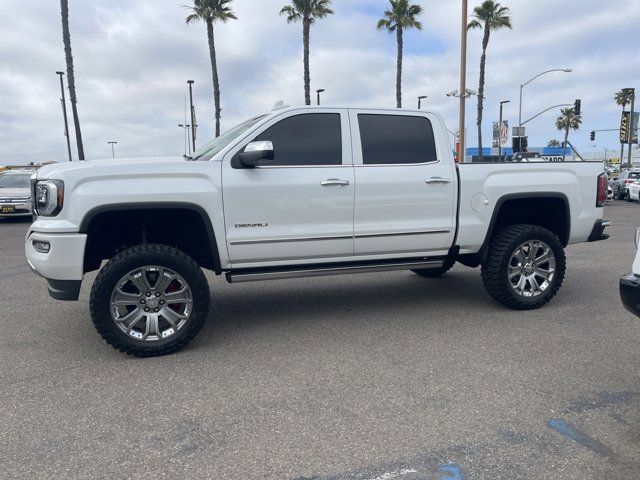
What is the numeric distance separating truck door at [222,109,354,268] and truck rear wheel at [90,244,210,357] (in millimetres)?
474

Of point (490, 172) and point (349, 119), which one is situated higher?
point (349, 119)

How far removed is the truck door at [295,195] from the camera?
178 inches

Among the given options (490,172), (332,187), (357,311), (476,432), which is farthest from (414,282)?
(476,432)

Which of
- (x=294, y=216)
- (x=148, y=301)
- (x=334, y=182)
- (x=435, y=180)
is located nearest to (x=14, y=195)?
(x=148, y=301)

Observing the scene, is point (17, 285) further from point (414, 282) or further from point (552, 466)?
point (552, 466)

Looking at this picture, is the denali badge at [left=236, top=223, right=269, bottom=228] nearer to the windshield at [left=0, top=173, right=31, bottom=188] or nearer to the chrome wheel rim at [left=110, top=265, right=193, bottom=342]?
the chrome wheel rim at [left=110, top=265, right=193, bottom=342]

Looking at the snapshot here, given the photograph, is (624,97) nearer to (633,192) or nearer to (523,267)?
(633,192)

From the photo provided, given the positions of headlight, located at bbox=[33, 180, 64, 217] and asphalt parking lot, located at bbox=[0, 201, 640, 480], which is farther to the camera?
headlight, located at bbox=[33, 180, 64, 217]

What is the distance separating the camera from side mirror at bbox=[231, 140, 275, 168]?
4.22 meters

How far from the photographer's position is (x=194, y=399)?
140 inches

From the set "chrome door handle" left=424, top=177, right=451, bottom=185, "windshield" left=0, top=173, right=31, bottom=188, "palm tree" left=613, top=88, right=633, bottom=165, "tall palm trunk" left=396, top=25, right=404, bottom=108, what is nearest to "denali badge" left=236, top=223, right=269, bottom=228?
"chrome door handle" left=424, top=177, right=451, bottom=185

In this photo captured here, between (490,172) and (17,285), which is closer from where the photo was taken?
(490,172)

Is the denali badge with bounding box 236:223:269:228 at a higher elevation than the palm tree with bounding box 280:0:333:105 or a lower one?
lower

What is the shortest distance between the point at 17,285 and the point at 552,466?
691 cm
